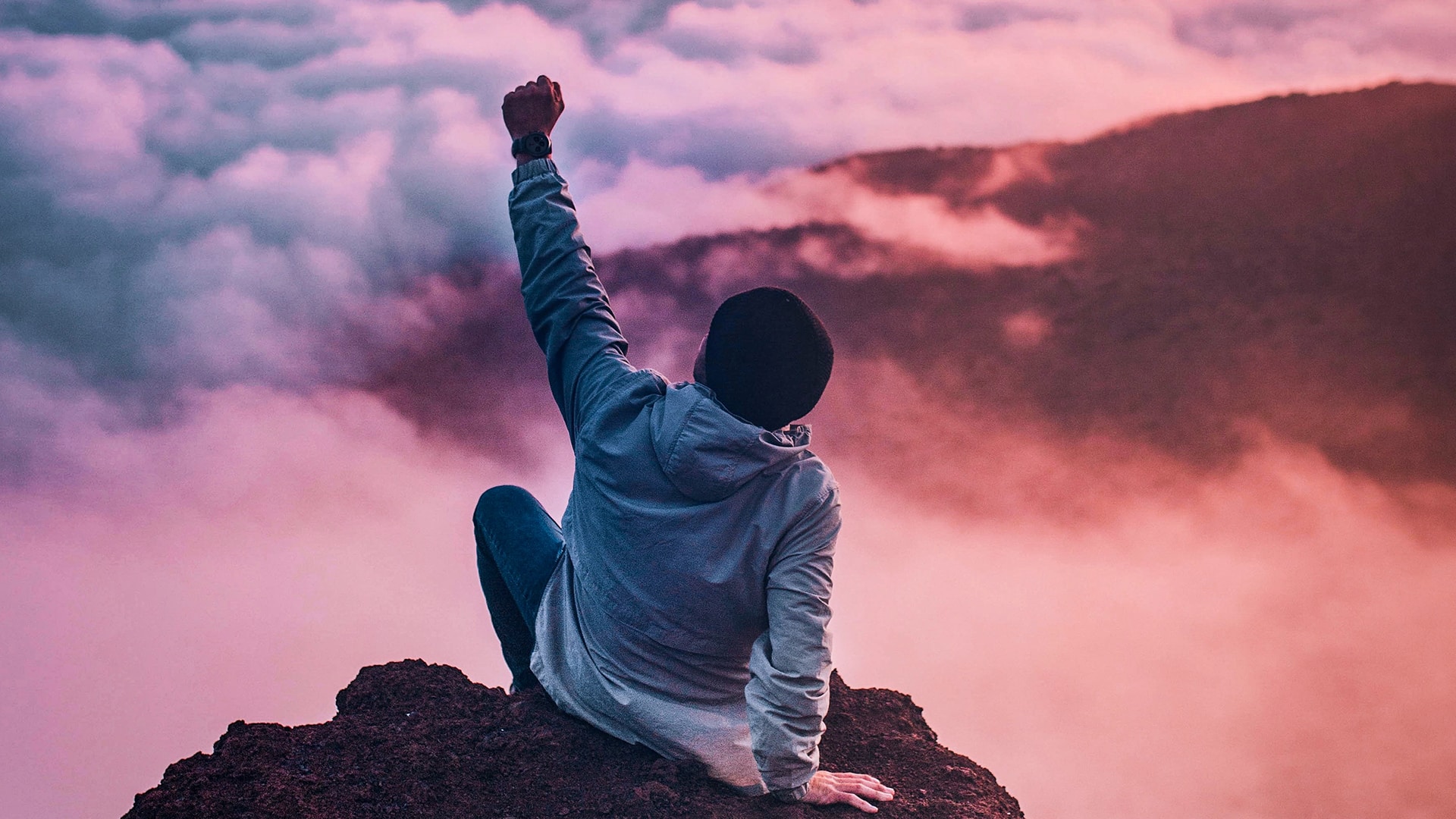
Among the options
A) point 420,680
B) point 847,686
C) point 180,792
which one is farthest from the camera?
point 847,686

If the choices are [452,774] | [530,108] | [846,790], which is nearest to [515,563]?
[452,774]

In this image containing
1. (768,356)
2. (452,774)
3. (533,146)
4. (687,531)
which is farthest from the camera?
(533,146)

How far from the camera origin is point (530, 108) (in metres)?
2.69

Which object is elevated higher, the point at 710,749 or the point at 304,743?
the point at 710,749

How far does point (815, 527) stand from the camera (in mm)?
2266

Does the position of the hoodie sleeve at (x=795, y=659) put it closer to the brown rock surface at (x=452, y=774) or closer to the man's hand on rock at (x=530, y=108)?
the brown rock surface at (x=452, y=774)

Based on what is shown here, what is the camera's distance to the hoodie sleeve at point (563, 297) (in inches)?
99.0

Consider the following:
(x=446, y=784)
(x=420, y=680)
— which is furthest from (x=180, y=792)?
(x=420, y=680)

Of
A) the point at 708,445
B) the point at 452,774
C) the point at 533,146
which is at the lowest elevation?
the point at 452,774

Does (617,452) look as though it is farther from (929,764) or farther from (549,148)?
(929,764)

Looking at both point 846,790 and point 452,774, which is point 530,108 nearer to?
point 452,774

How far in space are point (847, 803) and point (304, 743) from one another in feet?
4.45

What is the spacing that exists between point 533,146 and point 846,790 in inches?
72.0

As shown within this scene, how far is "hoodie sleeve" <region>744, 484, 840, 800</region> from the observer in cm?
218
